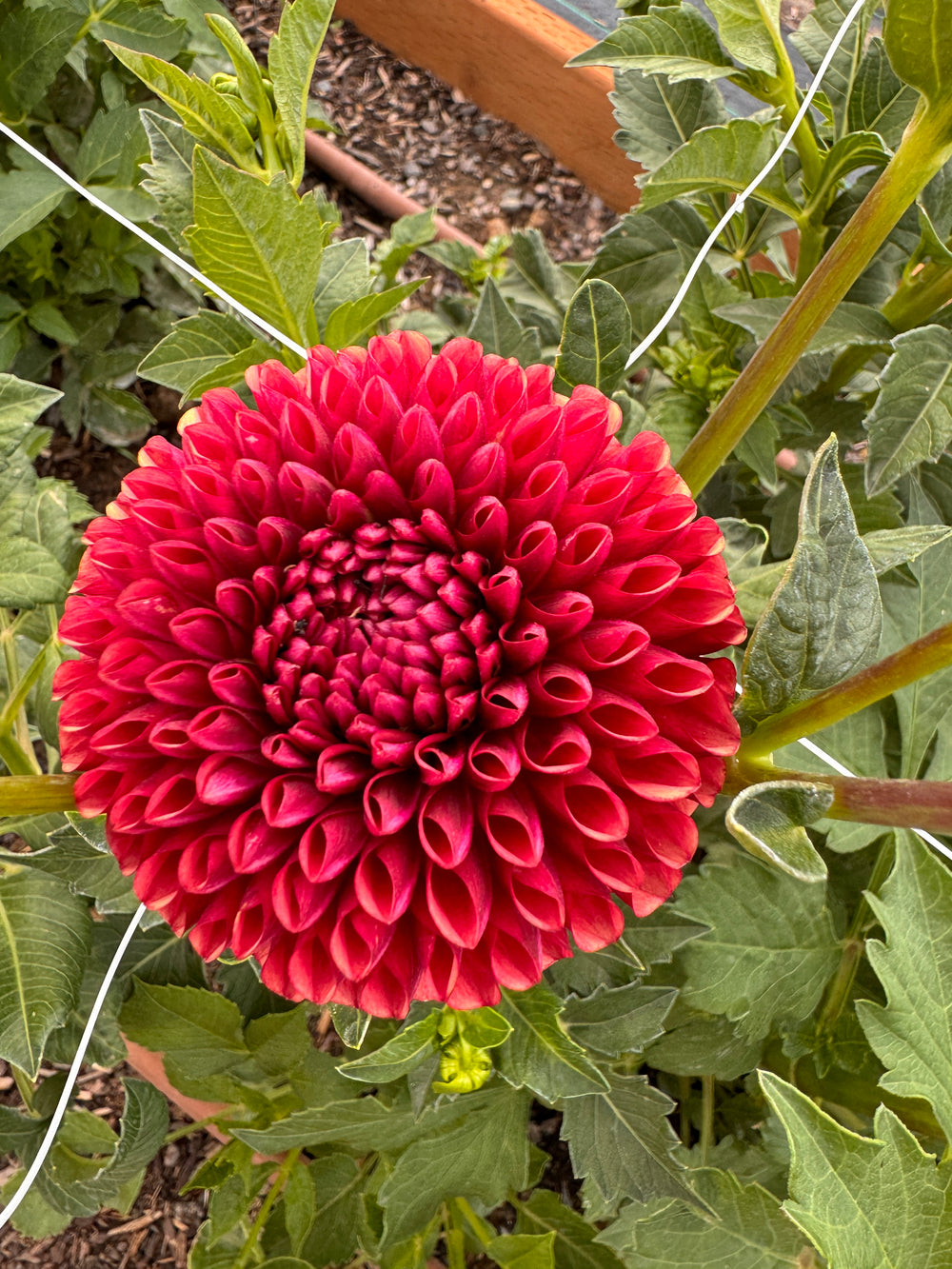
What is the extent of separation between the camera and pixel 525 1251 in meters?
0.80

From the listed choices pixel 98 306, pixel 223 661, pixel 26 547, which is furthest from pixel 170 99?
pixel 98 306

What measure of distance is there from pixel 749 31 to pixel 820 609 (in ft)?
1.49

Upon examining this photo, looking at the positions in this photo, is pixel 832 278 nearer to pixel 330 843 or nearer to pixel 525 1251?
pixel 330 843

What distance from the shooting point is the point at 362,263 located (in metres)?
0.81

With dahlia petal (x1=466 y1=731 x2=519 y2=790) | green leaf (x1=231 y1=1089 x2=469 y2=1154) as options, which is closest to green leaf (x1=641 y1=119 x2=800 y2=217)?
dahlia petal (x1=466 y1=731 x2=519 y2=790)

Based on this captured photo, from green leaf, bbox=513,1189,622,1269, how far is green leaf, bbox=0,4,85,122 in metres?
1.21

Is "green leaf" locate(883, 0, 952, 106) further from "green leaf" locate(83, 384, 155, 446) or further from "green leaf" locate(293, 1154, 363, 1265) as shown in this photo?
"green leaf" locate(83, 384, 155, 446)

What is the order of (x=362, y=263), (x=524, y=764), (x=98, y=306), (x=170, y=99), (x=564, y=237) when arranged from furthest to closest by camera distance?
(x=564, y=237) → (x=98, y=306) → (x=362, y=263) → (x=170, y=99) → (x=524, y=764)

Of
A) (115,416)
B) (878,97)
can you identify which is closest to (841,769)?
(878,97)

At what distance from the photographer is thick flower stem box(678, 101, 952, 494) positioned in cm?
54

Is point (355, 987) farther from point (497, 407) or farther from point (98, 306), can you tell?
point (98, 306)

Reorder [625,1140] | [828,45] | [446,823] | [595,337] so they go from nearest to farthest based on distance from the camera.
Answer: [446,823]
[595,337]
[625,1140]
[828,45]

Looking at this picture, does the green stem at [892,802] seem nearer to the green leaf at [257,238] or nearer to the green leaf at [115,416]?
the green leaf at [257,238]

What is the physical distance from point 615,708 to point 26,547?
1.38ft
